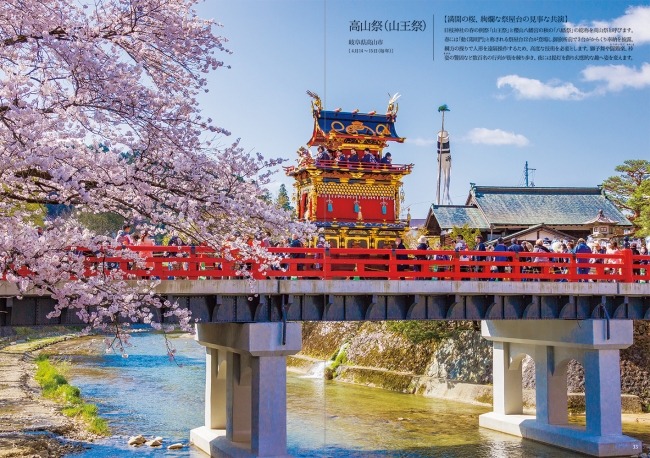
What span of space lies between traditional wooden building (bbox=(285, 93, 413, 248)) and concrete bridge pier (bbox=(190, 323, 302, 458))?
19.5m

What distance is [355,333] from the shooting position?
48531 mm

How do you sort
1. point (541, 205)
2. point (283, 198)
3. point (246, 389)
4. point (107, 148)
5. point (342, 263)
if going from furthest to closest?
point (283, 198)
point (541, 205)
point (246, 389)
point (342, 263)
point (107, 148)

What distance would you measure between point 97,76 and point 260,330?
1049cm

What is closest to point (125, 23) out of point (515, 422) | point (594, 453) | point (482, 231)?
point (594, 453)

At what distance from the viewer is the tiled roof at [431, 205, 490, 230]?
55.6m

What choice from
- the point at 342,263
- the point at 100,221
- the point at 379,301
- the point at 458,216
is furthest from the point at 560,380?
the point at 100,221

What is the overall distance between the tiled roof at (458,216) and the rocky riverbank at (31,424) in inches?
1209

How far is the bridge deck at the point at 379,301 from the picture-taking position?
62.4 feet

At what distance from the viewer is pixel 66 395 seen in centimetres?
3266

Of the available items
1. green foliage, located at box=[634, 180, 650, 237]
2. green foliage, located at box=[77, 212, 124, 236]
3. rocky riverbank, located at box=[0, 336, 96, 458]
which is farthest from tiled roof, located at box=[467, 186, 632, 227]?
green foliage, located at box=[77, 212, 124, 236]

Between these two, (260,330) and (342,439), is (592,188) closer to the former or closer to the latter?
(342,439)

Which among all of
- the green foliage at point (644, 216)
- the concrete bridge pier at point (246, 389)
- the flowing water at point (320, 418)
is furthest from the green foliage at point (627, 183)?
the concrete bridge pier at point (246, 389)

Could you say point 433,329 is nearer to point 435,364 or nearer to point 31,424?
point 435,364

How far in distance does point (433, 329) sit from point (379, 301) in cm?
1857
